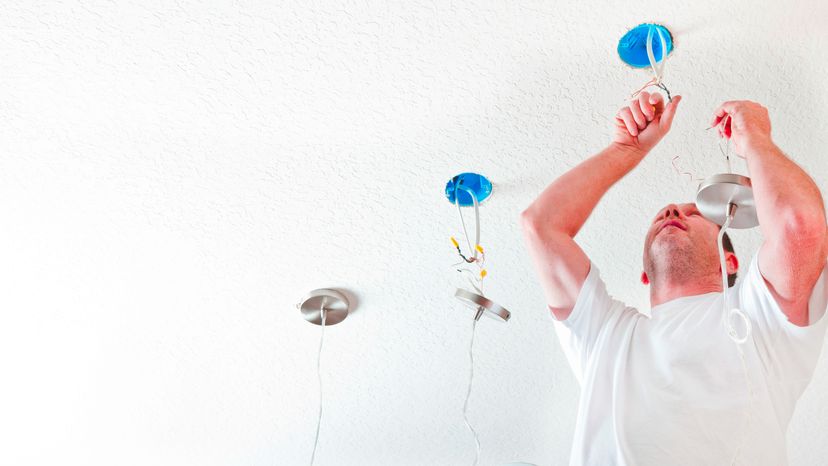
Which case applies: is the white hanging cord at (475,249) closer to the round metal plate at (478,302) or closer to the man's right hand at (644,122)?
the round metal plate at (478,302)

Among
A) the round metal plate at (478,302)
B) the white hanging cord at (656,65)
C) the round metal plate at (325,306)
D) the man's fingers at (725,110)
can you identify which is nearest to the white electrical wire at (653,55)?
the white hanging cord at (656,65)

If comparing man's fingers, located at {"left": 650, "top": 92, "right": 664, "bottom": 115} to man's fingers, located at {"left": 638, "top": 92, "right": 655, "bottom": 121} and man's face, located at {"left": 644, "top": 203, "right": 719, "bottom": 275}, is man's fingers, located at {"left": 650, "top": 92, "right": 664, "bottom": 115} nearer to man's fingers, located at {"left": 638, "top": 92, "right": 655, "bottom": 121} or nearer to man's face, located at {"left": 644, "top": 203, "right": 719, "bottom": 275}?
man's fingers, located at {"left": 638, "top": 92, "right": 655, "bottom": 121}

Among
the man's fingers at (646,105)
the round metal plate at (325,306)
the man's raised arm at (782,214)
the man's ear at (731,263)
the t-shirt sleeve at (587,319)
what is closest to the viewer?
the man's raised arm at (782,214)

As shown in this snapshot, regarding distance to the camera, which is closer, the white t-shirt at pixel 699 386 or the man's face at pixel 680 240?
the white t-shirt at pixel 699 386

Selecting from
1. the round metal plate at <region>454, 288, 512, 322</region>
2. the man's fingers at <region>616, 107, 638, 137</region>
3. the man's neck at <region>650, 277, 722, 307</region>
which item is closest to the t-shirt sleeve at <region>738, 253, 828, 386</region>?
the man's neck at <region>650, 277, 722, 307</region>

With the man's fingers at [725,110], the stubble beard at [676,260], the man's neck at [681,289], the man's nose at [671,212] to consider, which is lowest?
the man's neck at [681,289]

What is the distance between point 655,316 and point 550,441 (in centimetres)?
68

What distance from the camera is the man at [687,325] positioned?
1273mm

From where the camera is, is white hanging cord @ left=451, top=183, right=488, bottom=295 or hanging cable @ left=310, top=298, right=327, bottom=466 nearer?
white hanging cord @ left=451, top=183, right=488, bottom=295

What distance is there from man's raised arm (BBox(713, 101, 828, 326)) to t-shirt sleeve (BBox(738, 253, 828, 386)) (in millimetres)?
11

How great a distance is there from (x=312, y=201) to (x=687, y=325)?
2.35 ft

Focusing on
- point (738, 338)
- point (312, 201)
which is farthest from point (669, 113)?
point (312, 201)

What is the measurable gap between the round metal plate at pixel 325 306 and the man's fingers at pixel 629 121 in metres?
0.71

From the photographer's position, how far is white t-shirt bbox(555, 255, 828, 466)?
129 cm
